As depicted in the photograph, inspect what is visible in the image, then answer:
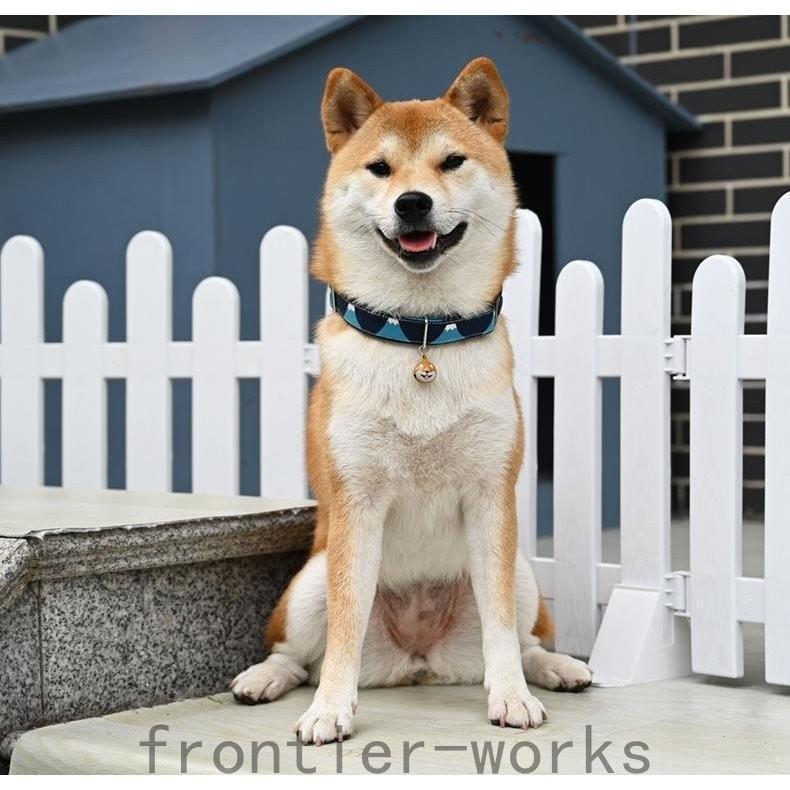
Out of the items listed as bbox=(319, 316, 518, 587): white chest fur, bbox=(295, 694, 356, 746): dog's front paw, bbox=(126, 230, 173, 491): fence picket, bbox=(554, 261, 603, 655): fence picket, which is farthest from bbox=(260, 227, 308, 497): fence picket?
bbox=(295, 694, 356, 746): dog's front paw

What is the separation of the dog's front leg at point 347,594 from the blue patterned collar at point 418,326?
1.16 feet

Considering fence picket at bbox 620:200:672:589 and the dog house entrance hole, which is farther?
the dog house entrance hole

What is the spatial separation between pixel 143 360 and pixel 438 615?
144 cm

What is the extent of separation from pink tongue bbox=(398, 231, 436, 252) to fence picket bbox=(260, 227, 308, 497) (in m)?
1.08

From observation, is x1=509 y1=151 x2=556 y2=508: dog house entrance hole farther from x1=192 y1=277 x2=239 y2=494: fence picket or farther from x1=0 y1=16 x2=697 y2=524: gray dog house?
x1=192 y1=277 x2=239 y2=494: fence picket

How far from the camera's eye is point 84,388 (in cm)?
432

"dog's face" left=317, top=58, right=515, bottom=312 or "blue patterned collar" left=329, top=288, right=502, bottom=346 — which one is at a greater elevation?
"dog's face" left=317, top=58, right=515, bottom=312

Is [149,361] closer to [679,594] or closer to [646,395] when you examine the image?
[646,395]

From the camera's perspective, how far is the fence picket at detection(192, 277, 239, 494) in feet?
13.2

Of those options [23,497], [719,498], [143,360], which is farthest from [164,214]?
[719,498]

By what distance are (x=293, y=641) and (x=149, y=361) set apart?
1308mm

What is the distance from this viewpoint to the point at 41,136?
511 cm

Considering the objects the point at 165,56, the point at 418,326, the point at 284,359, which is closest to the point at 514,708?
the point at 418,326
